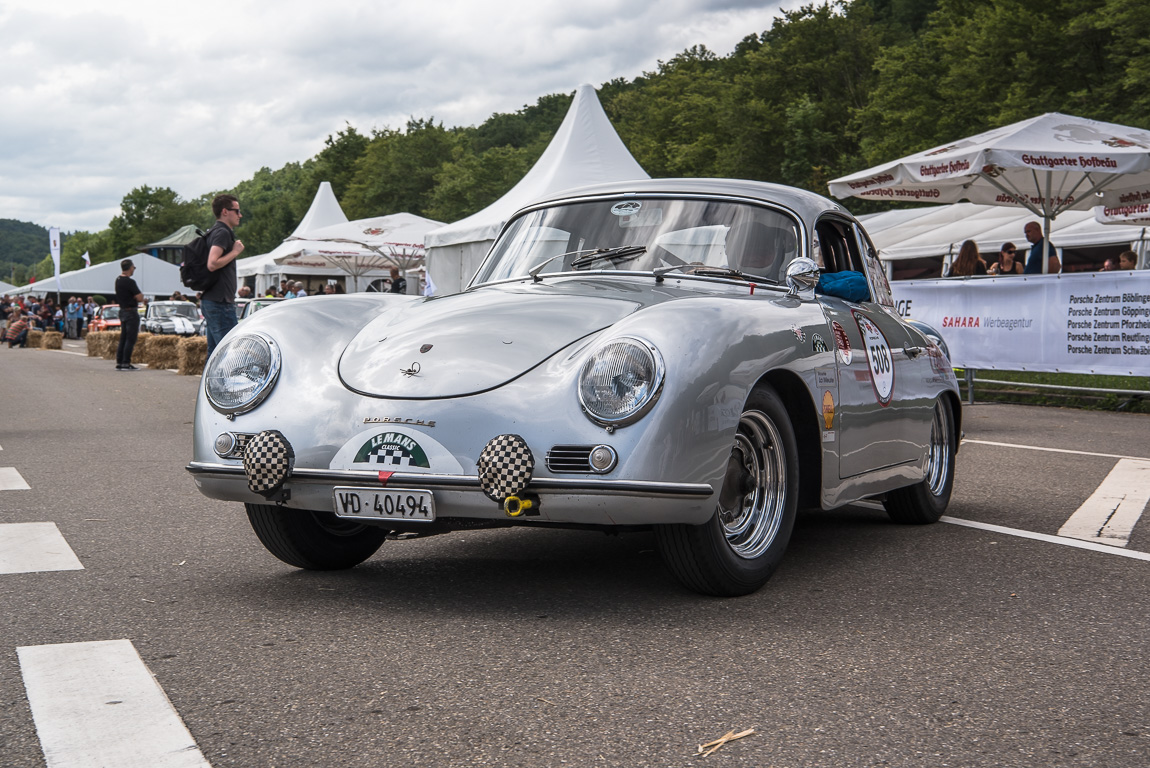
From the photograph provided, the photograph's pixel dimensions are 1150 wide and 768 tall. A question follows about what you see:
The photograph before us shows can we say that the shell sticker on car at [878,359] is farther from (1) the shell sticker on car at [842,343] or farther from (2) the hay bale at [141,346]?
(2) the hay bale at [141,346]

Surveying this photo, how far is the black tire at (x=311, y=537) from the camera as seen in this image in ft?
13.8

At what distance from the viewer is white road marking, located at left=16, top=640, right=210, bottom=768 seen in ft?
8.14

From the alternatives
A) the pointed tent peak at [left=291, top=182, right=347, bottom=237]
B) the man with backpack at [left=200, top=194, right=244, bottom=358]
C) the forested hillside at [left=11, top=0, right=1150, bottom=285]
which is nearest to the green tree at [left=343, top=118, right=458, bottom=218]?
the forested hillside at [left=11, top=0, right=1150, bottom=285]

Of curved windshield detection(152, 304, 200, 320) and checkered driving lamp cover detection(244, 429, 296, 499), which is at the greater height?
checkered driving lamp cover detection(244, 429, 296, 499)

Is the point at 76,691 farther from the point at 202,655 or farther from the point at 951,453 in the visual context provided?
the point at 951,453

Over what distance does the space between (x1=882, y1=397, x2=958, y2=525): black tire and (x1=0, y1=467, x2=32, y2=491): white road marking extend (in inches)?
181

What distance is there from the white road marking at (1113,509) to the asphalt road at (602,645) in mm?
Result: 102

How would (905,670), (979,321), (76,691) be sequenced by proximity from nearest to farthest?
(76,691), (905,670), (979,321)

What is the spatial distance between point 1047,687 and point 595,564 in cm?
188

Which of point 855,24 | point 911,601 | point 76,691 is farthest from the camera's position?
point 855,24

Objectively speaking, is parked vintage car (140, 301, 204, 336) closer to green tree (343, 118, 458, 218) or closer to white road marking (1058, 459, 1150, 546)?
white road marking (1058, 459, 1150, 546)

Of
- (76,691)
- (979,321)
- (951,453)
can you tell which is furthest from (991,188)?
(76,691)

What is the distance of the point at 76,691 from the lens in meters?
2.94

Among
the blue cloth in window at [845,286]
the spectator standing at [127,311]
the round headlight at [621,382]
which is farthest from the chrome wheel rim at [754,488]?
the spectator standing at [127,311]
